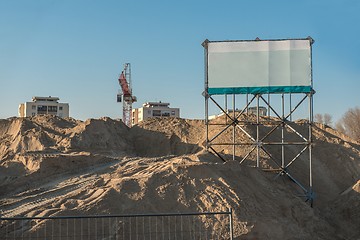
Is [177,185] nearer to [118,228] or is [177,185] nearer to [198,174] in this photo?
[198,174]

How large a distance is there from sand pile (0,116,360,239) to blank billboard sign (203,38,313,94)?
3.43 m

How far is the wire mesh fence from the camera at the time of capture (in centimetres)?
1304

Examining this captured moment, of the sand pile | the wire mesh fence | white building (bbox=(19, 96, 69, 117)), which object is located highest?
white building (bbox=(19, 96, 69, 117))

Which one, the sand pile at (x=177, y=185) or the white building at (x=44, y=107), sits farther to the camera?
the white building at (x=44, y=107)

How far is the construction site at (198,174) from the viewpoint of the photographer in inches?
551

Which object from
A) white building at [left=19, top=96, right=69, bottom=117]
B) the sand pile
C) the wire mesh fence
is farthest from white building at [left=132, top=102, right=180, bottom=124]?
the wire mesh fence

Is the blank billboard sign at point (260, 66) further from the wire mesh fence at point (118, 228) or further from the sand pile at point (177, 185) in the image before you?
the wire mesh fence at point (118, 228)

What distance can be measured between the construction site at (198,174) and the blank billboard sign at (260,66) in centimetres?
4

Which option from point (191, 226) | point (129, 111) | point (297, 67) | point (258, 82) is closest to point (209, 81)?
point (258, 82)

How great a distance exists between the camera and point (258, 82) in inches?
764

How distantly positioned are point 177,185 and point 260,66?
6.72 metres

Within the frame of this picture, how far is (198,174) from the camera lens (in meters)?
16.2

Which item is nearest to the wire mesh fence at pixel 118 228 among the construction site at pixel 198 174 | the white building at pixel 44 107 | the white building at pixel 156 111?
the construction site at pixel 198 174

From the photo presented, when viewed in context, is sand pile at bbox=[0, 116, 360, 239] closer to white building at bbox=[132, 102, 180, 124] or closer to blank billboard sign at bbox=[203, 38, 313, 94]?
blank billboard sign at bbox=[203, 38, 313, 94]
